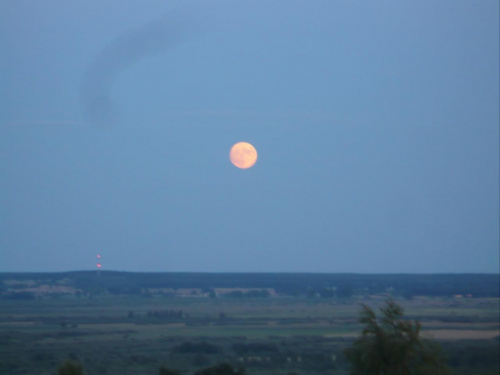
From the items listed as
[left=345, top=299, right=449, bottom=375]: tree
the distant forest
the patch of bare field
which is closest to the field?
the patch of bare field

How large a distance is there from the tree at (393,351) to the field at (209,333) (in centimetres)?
330

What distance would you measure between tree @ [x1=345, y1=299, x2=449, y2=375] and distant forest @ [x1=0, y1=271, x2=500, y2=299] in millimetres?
58043

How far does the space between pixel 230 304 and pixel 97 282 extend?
18.1 meters

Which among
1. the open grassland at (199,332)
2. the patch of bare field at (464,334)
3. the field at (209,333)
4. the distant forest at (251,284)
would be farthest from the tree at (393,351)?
the distant forest at (251,284)

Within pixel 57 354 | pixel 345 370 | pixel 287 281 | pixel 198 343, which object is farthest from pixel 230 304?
pixel 345 370

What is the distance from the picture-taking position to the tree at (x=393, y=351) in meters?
20.1

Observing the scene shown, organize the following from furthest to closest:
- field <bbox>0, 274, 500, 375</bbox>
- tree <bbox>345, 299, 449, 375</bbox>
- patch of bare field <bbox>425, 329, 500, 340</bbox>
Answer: patch of bare field <bbox>425, 329, 500, 340</bbox> < field <bbox>0, 274, 500, 375</bbox> < tree <bbox>345, 299, 449, 375</bbox>

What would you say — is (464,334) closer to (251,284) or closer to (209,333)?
(209,333)

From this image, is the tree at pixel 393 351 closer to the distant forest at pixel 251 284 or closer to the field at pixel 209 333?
the field at pixel 209 333

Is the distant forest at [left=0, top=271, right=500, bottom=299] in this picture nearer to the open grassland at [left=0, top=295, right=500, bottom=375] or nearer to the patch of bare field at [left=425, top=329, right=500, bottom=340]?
the open grassland at [left=0, top=295, right=500, bottom=375]

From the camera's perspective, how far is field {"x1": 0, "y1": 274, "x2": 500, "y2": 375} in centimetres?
3128

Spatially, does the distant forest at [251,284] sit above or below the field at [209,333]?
above

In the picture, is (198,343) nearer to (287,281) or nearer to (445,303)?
(445,303)

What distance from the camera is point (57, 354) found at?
3534 cm
